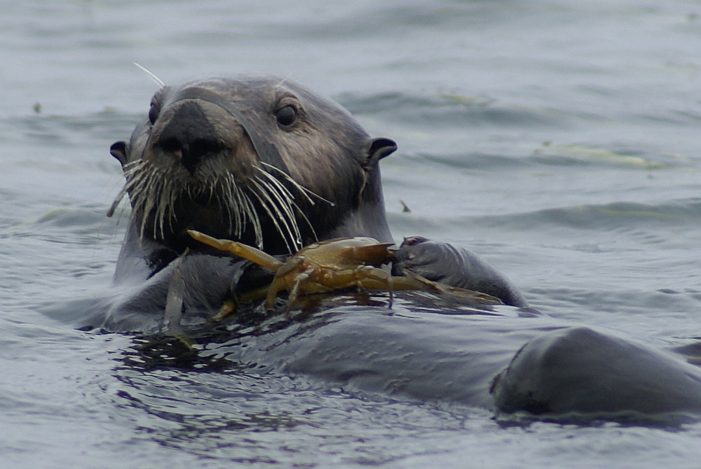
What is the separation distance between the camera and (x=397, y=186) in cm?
928

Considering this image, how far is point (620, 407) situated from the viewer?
12.0 feet

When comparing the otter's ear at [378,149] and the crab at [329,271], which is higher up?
the otter's ear at [378,149]

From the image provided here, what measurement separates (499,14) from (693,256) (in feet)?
26.5

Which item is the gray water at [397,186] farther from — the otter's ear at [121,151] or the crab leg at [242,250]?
the otter's ear at [121,151]

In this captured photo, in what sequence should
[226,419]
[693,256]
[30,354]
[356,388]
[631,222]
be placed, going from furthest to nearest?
1. [631,222]
2. [693,256]
3. [30,354]
4. [356,388]
5. [226,419]

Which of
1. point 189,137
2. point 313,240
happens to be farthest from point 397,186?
point 189,137

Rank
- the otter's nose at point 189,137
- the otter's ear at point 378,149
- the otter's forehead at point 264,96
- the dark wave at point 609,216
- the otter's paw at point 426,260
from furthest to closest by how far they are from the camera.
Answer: the dark wave at point 609,216, the otter's ear at point 378,149, the otter's forehead at point 264,96, the otter's paw at point 426,260, the otter's nose at point 189,137

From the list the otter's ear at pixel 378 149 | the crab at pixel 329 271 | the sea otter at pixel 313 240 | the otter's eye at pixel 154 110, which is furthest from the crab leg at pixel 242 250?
the otter's ear at pixel 378 149

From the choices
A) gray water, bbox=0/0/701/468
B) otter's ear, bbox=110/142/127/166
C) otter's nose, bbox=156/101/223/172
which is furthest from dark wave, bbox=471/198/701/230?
otter's nose, bbox=156/101/223/172

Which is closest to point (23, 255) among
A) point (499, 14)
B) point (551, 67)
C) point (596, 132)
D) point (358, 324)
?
point (358, 324)

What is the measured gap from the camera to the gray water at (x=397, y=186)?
11.9 ft

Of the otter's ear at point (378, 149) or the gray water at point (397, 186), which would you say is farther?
the otter's ear at point (378, 149)

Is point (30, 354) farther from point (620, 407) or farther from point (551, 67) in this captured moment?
point (551, 67)

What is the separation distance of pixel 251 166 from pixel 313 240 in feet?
1.55
